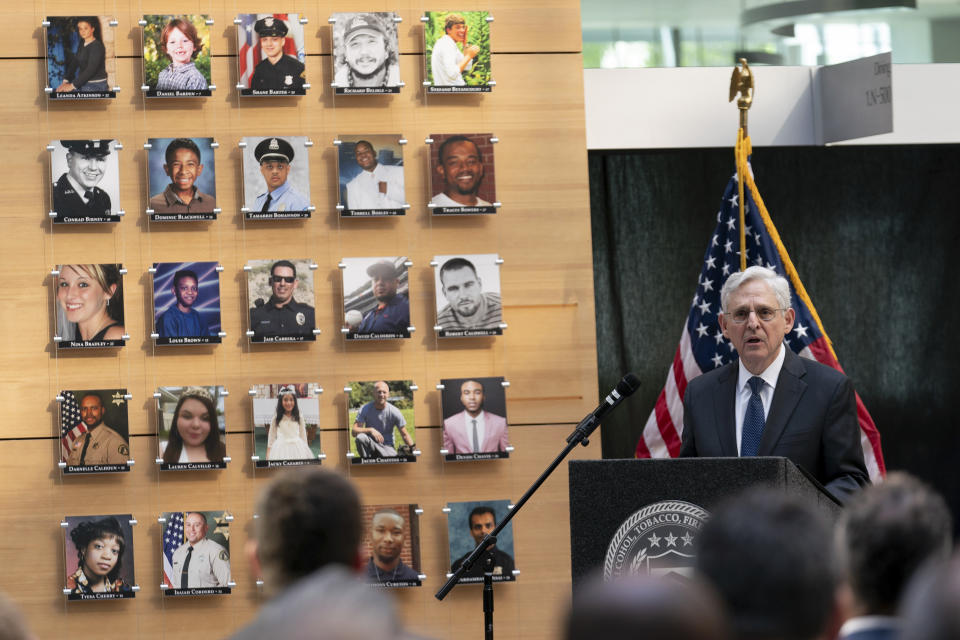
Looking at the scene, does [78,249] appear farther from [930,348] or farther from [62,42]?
[930,348]

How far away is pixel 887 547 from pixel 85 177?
14.4 ft

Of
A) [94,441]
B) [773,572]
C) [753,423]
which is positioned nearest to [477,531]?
[753,423]

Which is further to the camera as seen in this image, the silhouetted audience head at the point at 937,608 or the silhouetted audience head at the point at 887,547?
the silhouetted audience head at the point at 887,547

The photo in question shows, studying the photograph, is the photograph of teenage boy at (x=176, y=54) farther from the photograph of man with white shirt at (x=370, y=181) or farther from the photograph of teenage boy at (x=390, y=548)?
the photograph of teenage boy at (x=390, y=548)

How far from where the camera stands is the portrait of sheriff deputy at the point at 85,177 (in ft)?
17.7

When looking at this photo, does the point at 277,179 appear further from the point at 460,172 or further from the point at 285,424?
the point at 285,424

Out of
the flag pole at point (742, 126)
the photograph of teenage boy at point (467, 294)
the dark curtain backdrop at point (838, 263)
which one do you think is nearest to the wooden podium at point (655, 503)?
the photograph of teenage boy at point (467, 294)

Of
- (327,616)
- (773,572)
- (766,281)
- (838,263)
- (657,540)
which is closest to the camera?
(327,616)

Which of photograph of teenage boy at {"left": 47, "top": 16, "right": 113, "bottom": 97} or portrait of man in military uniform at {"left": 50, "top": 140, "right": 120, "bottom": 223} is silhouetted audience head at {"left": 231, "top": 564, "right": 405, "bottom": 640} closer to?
portrait of man in military uniform at {"left": 50, "top": 140, "right": 120, "bottom": 223}

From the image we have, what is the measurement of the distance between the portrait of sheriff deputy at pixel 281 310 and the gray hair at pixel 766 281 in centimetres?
179

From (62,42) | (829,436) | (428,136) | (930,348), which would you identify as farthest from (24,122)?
(930,348)

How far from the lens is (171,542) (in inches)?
210

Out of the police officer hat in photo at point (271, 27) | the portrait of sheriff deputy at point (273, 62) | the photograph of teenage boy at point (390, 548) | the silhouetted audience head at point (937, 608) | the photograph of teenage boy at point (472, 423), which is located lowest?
the photograph of teenage boy at point (390, 548)

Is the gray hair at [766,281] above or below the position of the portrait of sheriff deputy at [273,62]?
below
